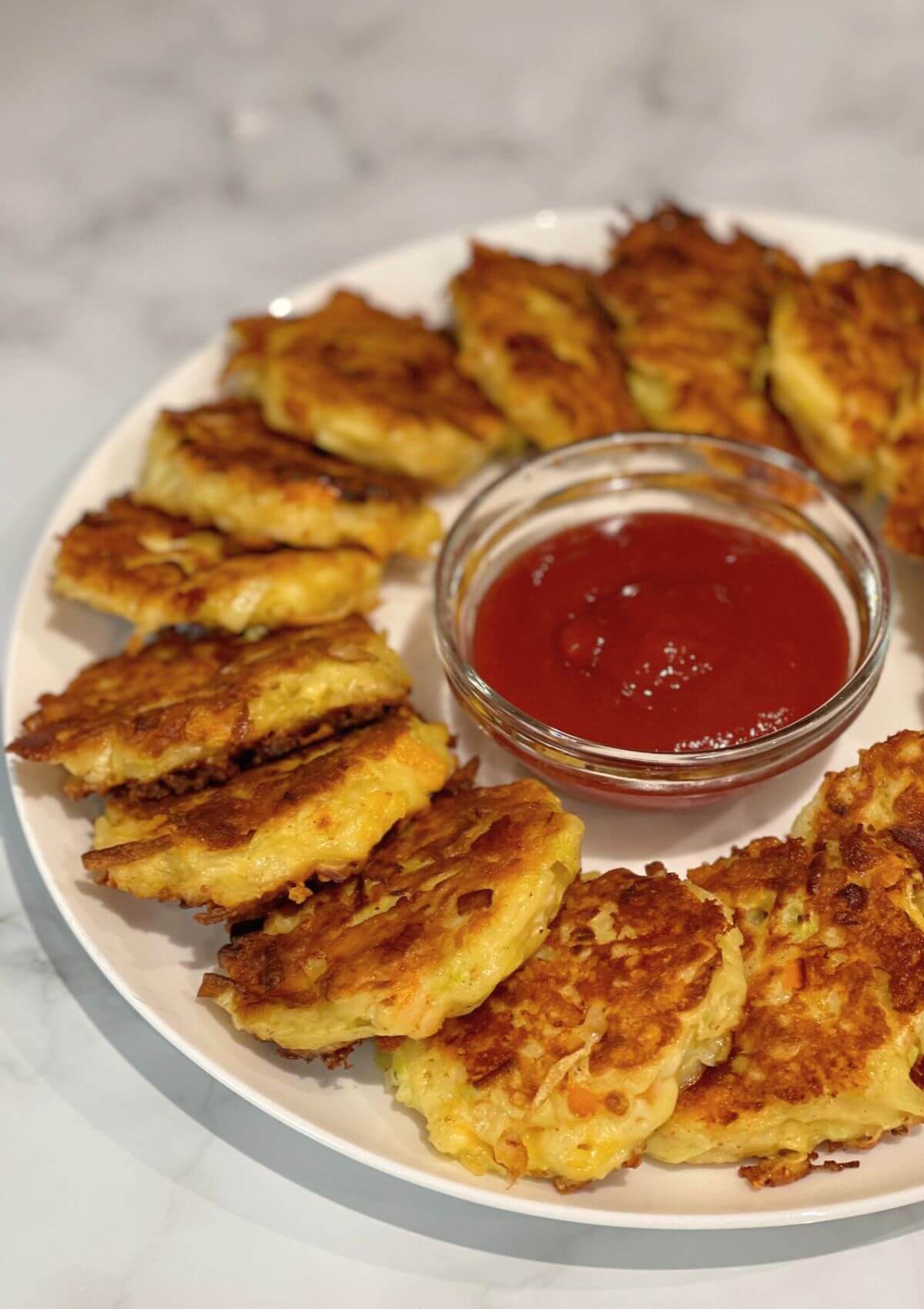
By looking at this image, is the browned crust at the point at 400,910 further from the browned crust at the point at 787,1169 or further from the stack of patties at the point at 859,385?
the stack of patties at the point at 859,385

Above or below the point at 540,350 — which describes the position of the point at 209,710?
below

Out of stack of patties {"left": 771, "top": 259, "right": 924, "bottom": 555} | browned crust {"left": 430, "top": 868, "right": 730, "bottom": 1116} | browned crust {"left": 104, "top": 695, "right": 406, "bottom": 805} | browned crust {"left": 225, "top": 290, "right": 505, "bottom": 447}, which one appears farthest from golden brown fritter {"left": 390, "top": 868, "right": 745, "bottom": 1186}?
browned crust {"left": 225, "top": 290, "right": 505, "bottom": 447}

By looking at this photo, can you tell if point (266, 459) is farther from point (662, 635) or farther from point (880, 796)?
point (880, 796)

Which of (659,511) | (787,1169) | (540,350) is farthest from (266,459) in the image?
(787,1169)

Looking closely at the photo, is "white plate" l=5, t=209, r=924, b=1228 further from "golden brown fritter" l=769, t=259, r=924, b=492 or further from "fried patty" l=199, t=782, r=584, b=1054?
"golden brown fritter" l=769, t=259, r=924, b=492

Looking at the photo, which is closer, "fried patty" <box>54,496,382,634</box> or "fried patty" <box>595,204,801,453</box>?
"fried patty" <box>54,496,382,634</box>

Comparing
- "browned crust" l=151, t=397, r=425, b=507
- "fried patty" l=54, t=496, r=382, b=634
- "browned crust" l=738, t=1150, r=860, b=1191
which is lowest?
"browned crust" l=738, t=1150, r=860, b=1191
